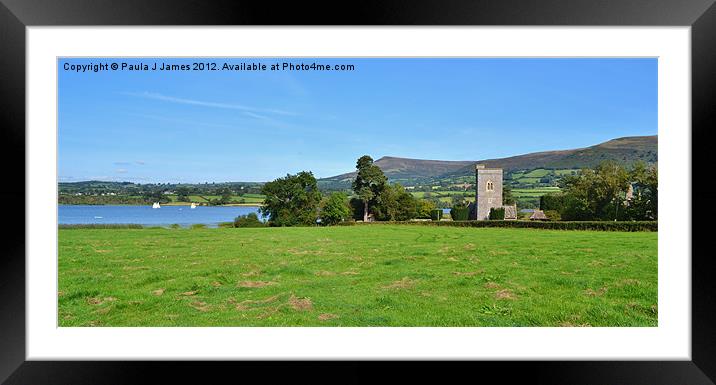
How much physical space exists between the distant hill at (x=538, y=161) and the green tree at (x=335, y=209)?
0.92ft

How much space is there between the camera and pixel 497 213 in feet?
18.5

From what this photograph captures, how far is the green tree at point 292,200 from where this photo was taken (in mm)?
4203

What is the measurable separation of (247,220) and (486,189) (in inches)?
124

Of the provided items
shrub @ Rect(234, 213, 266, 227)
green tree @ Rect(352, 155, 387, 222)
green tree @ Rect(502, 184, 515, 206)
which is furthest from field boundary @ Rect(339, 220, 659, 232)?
shrub @ Rect(234, 213, 266, 227)

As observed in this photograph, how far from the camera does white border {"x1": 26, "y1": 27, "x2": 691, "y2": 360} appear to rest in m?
1.95

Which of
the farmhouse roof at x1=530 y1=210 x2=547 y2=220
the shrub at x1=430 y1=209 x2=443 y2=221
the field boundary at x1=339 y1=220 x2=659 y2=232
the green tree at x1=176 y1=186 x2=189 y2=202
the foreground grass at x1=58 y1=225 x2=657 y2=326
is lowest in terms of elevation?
the foreground grass at x1=58 y1=225 x2=657 y2=326

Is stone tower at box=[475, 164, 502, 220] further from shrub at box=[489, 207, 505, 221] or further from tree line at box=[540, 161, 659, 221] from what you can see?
tree line at box=[540, 161, 659, 221]

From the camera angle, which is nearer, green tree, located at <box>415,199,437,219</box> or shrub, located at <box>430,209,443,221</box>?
green tree, located at <box>415,199,437,219</box>

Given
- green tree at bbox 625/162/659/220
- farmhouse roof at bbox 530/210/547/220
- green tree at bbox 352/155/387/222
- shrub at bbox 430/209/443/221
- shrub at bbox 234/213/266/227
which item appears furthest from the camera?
farmhouse roof at bbox 530/210/547/220

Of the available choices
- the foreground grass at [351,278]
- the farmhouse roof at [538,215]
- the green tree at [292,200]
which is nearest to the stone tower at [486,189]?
the foreground grass at [351,278]

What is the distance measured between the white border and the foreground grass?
0.49 meters
